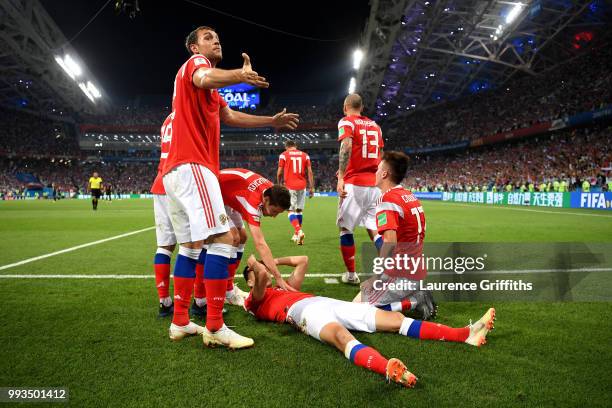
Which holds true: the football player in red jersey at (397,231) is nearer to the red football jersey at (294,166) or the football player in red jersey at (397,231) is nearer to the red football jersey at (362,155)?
the red football jersey at (362,155)

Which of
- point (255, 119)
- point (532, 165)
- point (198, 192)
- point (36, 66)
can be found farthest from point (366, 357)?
point (36, 66)

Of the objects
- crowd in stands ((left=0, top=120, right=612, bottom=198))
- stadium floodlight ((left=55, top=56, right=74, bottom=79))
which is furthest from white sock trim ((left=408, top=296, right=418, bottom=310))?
stadium floodlight ((left=55, top=56, right=74, bottom=79))

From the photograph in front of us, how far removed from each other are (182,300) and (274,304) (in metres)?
0.80

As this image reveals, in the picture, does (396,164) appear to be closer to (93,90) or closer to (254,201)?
(254,201)

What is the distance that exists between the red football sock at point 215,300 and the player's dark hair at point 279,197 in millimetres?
869

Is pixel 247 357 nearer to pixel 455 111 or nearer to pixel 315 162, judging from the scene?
pixel 455 111

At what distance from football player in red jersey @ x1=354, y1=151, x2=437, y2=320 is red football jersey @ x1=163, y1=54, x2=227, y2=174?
5.13ft

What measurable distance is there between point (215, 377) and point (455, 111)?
52949mm

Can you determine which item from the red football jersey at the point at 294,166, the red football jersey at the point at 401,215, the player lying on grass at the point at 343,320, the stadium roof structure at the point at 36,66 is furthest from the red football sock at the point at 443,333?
the stadium roof structure at the point at 36,66

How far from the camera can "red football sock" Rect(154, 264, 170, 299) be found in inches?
147

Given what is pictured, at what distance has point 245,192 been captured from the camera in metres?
3.73

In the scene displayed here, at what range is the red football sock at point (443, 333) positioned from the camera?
294 cm

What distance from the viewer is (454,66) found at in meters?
40.9
